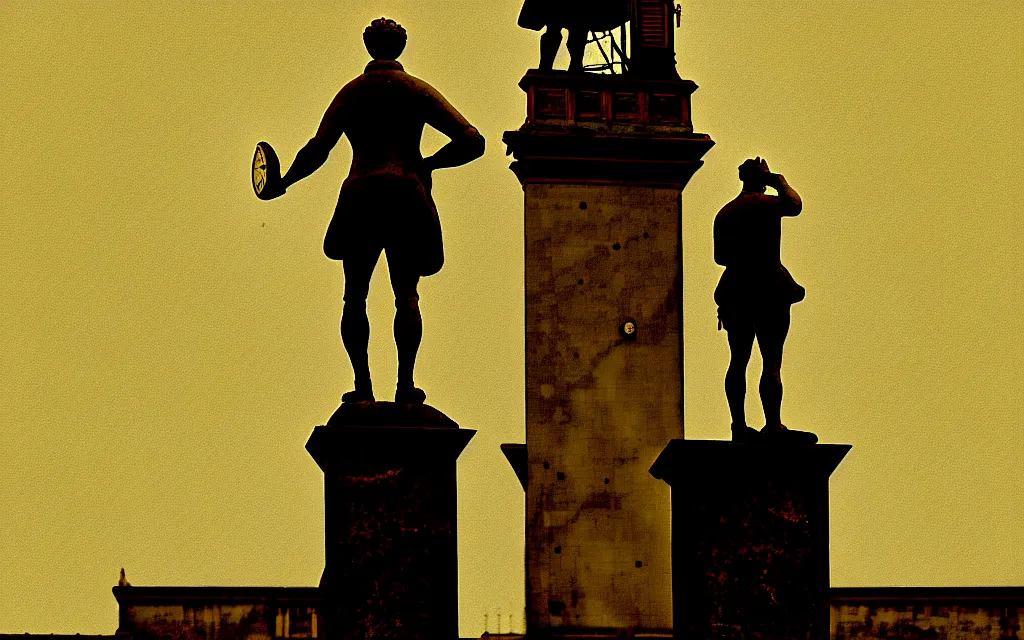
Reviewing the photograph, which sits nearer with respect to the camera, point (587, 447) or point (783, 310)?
point (783, 310)

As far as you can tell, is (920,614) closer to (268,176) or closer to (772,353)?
(772,353)

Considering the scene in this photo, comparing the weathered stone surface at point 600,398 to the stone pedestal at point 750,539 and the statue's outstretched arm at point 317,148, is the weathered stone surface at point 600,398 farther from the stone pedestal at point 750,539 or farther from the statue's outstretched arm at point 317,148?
the statue's outstretched arm at point 317,148

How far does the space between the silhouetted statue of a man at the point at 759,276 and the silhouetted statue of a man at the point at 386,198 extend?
246 cm

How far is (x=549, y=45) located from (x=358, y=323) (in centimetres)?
1087

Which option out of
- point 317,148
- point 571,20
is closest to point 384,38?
point 317,148

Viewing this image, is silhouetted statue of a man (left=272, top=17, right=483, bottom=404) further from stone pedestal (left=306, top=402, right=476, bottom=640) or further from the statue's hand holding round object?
stone pedestal (left=306, top=402, right=476, bottom=640)

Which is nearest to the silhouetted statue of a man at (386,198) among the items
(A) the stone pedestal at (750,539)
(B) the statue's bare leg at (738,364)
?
(A) the stone pedestal at (750,539)

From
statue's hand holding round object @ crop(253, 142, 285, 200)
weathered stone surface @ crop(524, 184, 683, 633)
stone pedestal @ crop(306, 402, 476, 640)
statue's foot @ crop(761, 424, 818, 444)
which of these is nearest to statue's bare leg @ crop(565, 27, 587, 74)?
weathered stone surface @ crop(524, 184, 683, 633)

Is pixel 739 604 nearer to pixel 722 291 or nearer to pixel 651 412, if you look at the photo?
pixel 722 291

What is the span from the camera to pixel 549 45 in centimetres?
2739

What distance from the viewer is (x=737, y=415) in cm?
1883

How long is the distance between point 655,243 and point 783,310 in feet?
28.3

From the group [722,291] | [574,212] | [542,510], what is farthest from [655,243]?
[722,291]

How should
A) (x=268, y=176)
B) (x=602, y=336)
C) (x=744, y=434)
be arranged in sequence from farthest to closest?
(x=602, y=336)
(x=744, y=434)
(x=268, y=176)
